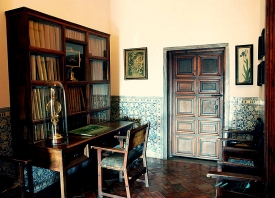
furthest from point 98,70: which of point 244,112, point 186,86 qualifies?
point 244,112

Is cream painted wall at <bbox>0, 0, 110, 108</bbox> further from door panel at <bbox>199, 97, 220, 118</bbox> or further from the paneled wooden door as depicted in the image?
door panel at <bbox>199, 97, 220, 118</bbox>

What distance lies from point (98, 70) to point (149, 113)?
4.43 ft

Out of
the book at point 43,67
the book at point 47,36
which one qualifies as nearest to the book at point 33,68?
the book at point 43,67

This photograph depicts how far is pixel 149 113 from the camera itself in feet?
15.2

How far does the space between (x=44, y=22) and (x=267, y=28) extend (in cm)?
252

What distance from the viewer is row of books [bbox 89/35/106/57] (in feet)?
12.6

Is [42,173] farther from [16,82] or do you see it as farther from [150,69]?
[150,69]

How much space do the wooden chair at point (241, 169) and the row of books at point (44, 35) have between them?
2.44 meters

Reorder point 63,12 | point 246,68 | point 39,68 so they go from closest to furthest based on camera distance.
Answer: point 39,68 < point 63,12 < point 246,68

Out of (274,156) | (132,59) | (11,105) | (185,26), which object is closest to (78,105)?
(11,105)

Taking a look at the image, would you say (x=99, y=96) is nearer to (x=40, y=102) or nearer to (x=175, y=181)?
(x=40, y=102)

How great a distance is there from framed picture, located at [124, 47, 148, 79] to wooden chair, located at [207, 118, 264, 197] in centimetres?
200

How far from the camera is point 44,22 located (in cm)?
295

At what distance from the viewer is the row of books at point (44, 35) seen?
278cm
